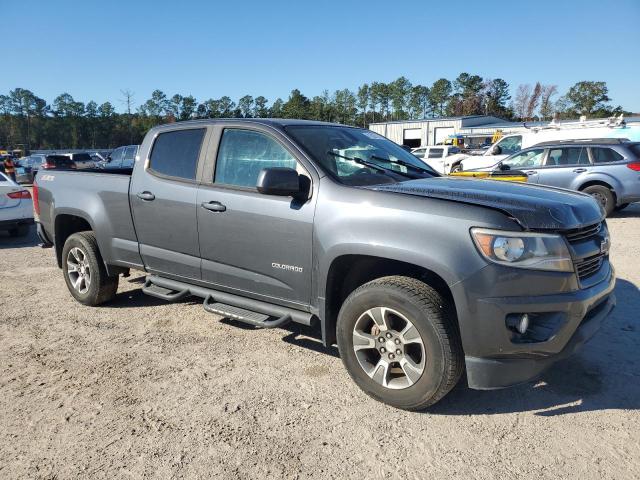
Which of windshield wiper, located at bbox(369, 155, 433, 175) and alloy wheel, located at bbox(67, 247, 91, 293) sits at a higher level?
windshield wiper, located at bbox(369, 155, 433, 175)

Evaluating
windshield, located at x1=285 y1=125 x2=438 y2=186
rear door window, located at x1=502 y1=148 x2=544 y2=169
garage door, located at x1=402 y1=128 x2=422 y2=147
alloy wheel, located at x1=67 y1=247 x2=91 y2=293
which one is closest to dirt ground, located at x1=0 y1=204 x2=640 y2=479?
alloy wheel, located at x1=67 y1=247 x2=91 y2=293

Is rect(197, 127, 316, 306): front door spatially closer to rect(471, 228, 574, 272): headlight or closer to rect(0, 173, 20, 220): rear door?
rect(471, 228, 574, 272): headlight

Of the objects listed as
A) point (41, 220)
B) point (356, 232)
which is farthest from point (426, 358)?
point (41, 220)

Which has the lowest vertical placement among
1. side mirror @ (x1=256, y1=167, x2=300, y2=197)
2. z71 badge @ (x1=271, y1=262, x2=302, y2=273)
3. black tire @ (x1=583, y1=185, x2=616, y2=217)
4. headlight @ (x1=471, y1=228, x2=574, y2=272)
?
black tire @ (x1=583, y1=185, x2=616, y2=217)

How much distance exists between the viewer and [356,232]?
307 centimetres

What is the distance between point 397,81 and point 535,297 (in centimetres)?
12117

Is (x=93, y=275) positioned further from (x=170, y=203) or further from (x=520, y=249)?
(x=520, y=249)

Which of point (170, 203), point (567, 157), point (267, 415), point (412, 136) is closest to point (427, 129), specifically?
point (412, 136)

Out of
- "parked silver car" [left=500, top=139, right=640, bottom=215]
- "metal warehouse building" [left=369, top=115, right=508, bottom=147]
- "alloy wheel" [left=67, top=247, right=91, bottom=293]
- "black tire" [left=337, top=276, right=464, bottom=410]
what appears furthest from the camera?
"metal warehouse building" [left=369, top=115, right=508, bottom=147]

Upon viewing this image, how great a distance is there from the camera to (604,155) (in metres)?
10.6

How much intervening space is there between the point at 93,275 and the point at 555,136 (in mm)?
15561

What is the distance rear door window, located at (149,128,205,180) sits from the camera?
419 centimetres

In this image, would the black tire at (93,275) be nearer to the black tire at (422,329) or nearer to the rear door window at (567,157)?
the black tire at (422,329)

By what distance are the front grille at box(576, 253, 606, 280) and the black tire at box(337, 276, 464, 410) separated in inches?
30.6
